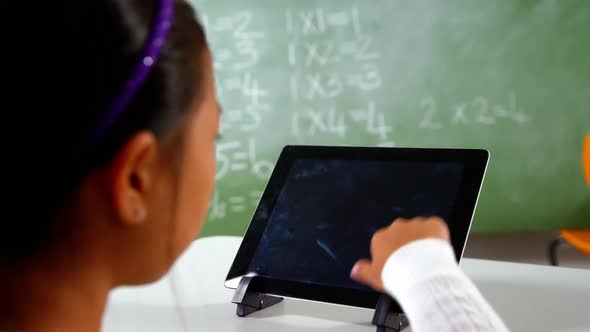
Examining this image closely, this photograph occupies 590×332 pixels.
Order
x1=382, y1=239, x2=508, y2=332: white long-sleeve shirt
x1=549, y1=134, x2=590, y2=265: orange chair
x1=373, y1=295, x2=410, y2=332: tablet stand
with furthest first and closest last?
x1=549, y1=134, x2=590, y2=265: orange chair, x1=373, y1=295, x2=410, y2=332: tablet stand, x1=382, y1=239, x2=508, y2=332: white long-sleeve shirt

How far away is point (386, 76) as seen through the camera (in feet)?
7.70

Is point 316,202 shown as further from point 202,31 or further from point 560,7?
point 560,7

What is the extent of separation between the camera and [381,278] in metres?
0.69

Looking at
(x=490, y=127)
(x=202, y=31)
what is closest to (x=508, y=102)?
(x=490, y=127)

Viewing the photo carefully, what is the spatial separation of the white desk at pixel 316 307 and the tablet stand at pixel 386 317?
0.11 feet

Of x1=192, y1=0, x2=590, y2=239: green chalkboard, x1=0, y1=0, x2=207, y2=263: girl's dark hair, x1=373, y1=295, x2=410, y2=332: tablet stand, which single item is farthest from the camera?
x1=192, y1=0, x2=590, y2=239: green chalkboard

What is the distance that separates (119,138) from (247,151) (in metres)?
1.94

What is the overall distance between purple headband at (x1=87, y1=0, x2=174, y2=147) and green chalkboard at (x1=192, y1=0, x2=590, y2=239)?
190cm

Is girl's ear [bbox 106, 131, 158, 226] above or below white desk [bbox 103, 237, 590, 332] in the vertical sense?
above

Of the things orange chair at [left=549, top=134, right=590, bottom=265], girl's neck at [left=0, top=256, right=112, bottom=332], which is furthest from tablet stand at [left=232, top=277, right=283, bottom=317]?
orange chair at [left=549, top=134, right=590, bottom=265]

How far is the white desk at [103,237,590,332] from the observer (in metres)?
0.81

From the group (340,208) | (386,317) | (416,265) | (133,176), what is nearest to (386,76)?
(340,208)

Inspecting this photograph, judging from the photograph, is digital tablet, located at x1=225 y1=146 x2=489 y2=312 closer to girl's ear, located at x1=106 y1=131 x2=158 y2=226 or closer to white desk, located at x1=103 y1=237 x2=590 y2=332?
white desk, located at x1=103 y1=237 x2=590 y2=332

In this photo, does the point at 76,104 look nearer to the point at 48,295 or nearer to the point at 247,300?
the point at 48,295
